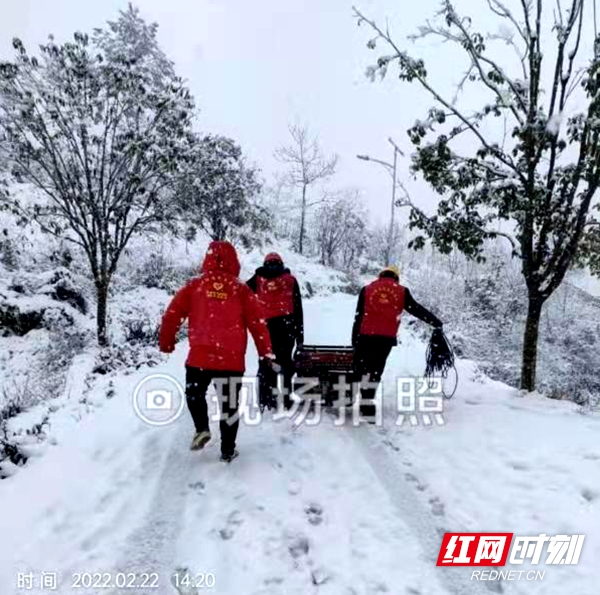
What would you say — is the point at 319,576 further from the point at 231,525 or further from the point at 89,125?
the point at 89,125

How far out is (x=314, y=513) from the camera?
4.11 m

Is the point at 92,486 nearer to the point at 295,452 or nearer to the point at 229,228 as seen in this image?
the point at 295,452

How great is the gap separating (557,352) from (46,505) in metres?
25.0

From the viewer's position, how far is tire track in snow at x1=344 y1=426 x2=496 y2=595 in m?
3.29

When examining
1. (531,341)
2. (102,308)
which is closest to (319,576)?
(531,341)

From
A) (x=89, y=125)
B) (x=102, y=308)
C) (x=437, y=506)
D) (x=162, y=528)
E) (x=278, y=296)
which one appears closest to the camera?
(x=162, y=528)

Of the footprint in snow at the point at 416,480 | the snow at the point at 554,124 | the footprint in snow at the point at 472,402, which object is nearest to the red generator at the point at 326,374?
the footprint in snow at the point at 472,402

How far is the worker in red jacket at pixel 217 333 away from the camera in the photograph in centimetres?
486

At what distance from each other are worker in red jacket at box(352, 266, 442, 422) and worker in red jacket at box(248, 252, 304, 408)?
0.86 metres

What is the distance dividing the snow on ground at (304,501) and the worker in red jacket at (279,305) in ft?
3.00

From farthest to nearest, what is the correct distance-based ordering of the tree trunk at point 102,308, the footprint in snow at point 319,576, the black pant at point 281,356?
the tree trunk at point 102,308 < the black pant at point 281,356 < the footprint in snow at point 319,576

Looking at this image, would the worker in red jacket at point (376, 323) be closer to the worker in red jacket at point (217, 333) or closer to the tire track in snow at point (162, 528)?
the worker in red jacket at point (217, 333)

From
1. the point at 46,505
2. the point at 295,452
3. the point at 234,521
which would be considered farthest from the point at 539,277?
the point at 46,505

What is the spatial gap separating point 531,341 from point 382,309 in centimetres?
268
